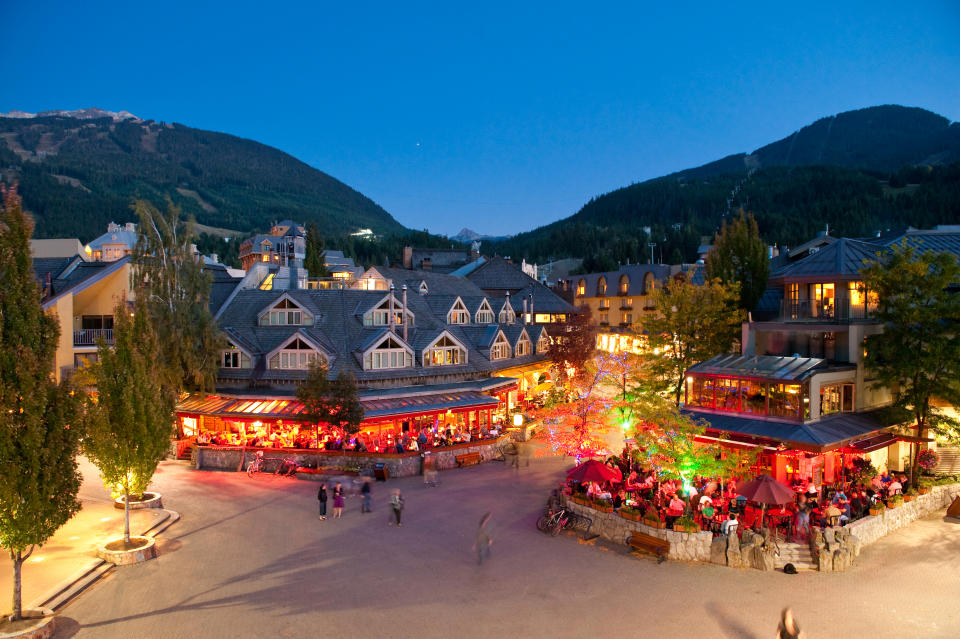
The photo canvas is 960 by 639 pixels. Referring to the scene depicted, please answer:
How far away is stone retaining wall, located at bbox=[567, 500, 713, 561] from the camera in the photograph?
1981 centimetres

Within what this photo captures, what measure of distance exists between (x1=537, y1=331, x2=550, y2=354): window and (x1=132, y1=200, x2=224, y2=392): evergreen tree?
87.5 ft

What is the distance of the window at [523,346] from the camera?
48812 mm

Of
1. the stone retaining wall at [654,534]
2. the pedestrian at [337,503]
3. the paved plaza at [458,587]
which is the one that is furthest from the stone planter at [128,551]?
the stone retaining wall at [654,534]

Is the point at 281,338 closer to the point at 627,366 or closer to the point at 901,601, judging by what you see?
the point at 627,366

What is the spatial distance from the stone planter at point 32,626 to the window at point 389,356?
2232cm

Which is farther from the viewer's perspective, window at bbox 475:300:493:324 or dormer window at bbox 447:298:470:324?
window at bbox 475:300:493:324

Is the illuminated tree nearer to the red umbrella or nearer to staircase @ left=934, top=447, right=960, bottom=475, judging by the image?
the red umbrella

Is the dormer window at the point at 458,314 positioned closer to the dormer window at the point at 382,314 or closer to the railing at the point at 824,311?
the dormer window at the point at 382,314

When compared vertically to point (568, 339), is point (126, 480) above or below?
below

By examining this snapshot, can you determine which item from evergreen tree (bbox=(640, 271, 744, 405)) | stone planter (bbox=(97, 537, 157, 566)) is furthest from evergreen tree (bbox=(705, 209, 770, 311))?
stone planter (bbox=(97, 537, 157, 566))

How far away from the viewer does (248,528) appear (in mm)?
21938

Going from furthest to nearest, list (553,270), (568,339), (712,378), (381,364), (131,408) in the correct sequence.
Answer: (553,270)
(568,339)
(381,364)
(712,378)
(131,408)

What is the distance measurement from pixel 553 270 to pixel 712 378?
10592cm

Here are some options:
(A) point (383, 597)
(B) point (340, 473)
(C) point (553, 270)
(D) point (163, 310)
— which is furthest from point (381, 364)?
(C) point (553, 270)
